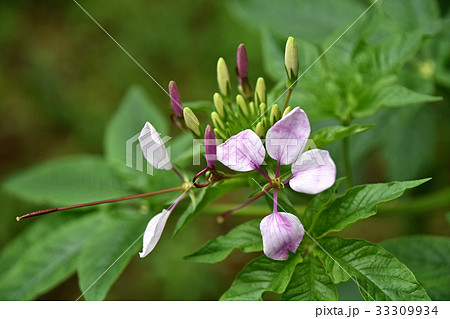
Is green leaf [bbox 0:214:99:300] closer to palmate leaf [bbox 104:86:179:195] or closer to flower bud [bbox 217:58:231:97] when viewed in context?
palmate leaf [bbox 104:86:179:195]

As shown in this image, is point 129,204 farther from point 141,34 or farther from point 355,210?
point 141,34

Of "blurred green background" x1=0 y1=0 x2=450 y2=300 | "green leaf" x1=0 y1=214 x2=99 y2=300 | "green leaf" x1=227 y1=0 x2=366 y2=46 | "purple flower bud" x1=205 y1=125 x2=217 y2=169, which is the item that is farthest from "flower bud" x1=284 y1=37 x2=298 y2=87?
"blurred green background" x1=0 y1=0 x2=450 y2=300

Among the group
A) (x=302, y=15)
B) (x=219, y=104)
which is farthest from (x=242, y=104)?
(x=302, y=15)

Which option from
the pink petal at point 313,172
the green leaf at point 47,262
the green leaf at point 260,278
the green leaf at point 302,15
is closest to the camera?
the pink petal at point 313,172

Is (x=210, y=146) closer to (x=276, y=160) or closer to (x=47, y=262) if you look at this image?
(x=276, y=160)

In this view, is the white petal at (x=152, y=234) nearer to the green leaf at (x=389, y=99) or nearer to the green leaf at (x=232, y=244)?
the green leaf at (x=232, y=244)

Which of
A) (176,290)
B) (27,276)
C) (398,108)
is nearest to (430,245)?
(398,108)

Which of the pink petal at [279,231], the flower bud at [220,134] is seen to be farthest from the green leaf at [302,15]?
the pink petal at [279,231]
